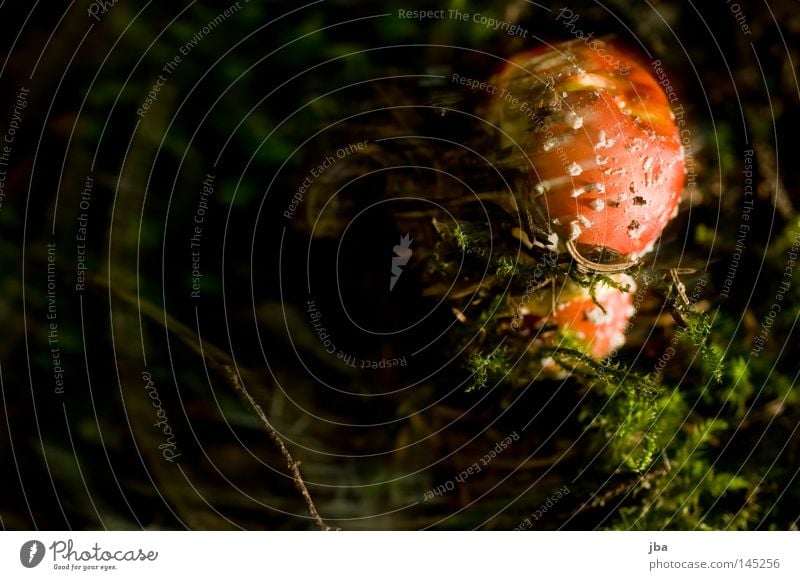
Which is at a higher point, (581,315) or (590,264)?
(590,264)

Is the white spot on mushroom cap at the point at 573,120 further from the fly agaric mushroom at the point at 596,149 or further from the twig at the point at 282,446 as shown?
the twig at the point at 282,446

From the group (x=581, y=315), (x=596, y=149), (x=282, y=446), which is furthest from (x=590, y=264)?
(x=282, y=446)

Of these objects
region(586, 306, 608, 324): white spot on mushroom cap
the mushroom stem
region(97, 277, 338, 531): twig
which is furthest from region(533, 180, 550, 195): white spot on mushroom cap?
region(97, 277, 338, 531): twig

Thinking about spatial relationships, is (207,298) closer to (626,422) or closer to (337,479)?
(337,479)

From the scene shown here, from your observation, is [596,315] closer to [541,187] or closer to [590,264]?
[590,264]

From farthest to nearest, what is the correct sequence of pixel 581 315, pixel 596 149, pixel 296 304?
pixel 296 304 < pixel 581 315 < pixel 596 149

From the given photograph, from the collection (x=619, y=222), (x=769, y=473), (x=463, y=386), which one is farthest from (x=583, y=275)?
(x=769, y=473)
